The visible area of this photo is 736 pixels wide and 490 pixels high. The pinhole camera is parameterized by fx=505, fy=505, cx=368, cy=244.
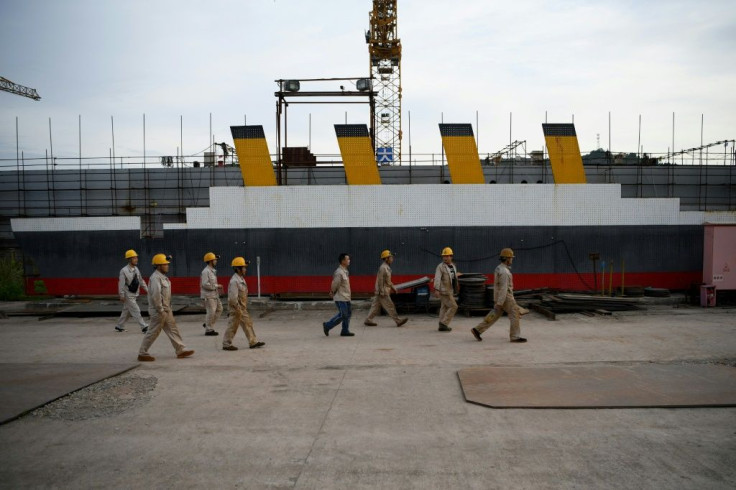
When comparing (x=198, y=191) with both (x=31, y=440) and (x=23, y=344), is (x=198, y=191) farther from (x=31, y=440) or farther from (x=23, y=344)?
(x=31, y=440)

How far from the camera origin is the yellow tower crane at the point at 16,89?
49.9 m

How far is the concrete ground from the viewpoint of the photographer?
4.80m

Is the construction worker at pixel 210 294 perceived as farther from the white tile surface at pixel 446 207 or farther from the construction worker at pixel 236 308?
the white tile surface at pixel 446 207

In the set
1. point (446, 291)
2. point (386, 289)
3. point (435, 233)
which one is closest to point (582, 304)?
point (446, 291)

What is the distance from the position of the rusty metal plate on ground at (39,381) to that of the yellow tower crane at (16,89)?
53.1 meters

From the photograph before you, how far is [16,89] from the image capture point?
167ft

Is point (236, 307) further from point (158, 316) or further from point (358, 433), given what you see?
point (358, 433)

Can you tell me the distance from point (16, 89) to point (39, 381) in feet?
181

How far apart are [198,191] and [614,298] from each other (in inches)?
640

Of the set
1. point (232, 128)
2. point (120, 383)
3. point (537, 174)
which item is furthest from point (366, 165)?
point (120, 383)

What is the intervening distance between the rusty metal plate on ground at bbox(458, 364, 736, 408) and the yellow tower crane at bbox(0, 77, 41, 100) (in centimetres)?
5883

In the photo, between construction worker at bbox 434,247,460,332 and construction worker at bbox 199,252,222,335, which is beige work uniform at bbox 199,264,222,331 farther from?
construction worker at bbox 434,247,460,332

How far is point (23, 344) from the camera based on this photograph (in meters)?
11.4

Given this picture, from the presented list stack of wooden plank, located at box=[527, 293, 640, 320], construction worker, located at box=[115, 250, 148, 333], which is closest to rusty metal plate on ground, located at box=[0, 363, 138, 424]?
construction worker, located at box=[115, 250, 148, 333]
